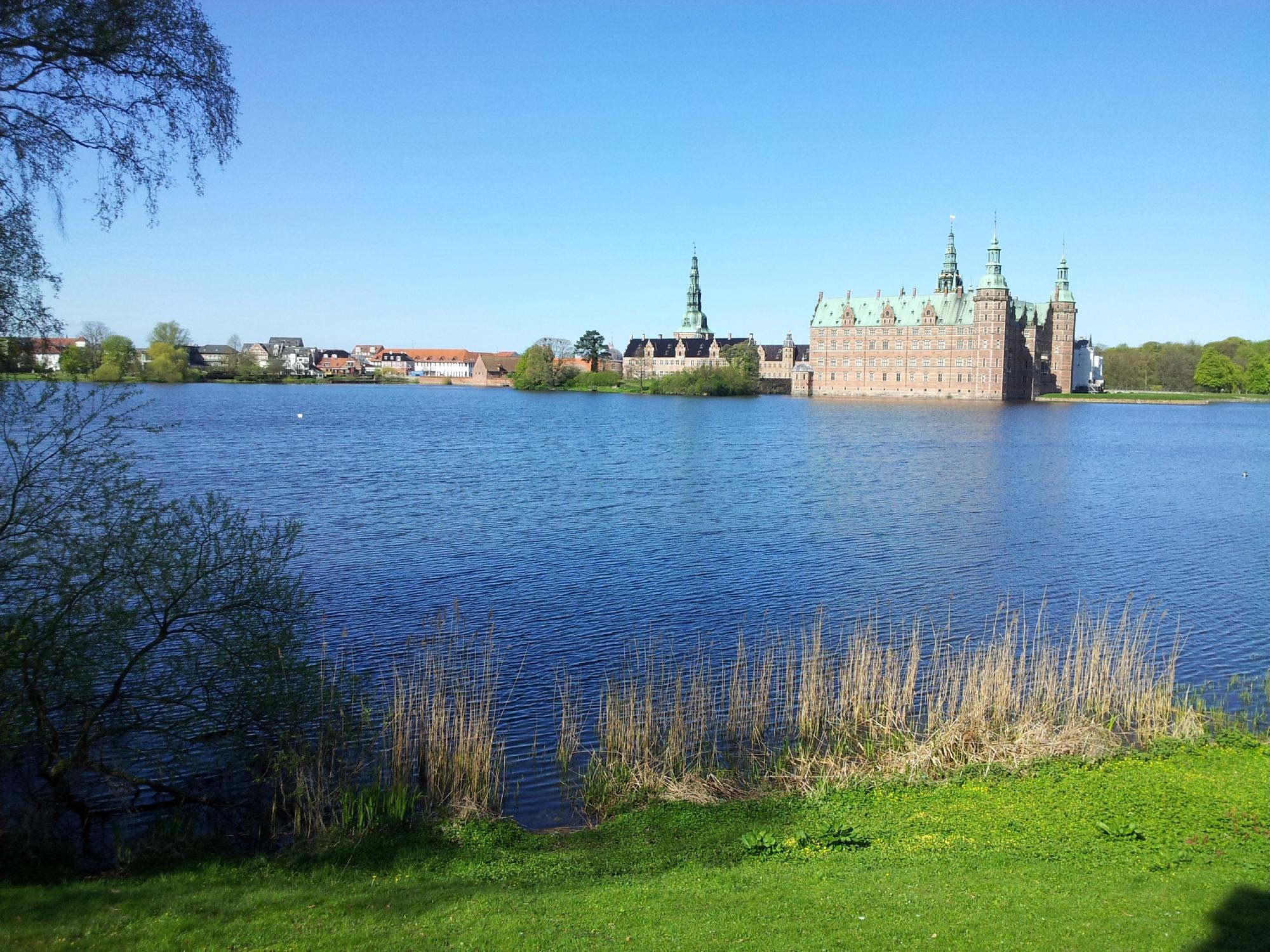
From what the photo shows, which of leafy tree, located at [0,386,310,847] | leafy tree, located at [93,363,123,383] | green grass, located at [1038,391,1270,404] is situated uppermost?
leafy tree, located at [93,363,123,383]

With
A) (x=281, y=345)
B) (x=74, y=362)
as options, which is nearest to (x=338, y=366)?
(x=281, y=345)

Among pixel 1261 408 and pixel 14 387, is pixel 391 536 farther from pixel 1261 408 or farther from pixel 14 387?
pixel 1261 408

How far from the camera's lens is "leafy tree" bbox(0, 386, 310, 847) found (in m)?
9.37

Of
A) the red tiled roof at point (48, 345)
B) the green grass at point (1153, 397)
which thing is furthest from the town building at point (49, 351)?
the green grass at point (1153, 397)

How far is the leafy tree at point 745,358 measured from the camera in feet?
416

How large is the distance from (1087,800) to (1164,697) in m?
3.91

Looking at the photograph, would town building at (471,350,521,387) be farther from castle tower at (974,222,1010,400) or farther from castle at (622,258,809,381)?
castle tower at (974,222,1010,400)

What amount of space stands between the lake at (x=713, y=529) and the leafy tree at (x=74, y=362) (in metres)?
2.11

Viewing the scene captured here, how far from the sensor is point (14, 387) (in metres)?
9.65

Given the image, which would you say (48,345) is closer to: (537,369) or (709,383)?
(709,383)

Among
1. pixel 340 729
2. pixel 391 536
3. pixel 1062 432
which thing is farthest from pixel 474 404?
pixel 340 729

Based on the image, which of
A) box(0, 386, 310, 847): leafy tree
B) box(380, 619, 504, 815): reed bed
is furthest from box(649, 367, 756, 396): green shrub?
box(0, 386, 310, 847): leafy tree

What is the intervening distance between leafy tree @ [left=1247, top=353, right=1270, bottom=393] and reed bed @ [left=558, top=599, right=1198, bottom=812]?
446ft

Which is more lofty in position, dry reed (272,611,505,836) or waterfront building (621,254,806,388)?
waterfront building (621,254,806,388)
